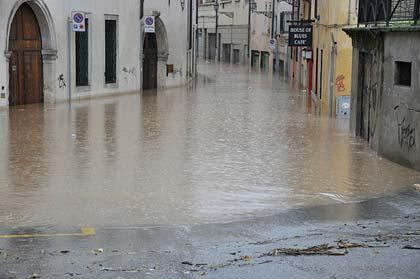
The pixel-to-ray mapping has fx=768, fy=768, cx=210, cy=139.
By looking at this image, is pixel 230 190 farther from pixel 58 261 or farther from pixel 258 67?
pixel 258 67

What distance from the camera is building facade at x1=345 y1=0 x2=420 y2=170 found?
50.1 feet

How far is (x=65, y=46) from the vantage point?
2903cm

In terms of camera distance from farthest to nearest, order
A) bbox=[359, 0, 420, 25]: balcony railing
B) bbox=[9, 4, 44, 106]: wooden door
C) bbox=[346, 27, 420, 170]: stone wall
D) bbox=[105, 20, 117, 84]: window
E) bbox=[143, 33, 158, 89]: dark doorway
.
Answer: bbox=[143, 33, 158, 89]: dark doorway < bbox=[105, 20, 117, 84]: window < bbox=[9, 4, 44, 106]: wooden door < bbox=[359, 0, 420, 25]: balcony railing < bbox=[346, 27, 420, 170]: stone wall

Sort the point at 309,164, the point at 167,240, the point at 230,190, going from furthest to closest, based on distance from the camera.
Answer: the point at 309,164
the point at 230,190
the point at 167,240

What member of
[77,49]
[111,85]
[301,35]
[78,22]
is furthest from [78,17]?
[301,35]

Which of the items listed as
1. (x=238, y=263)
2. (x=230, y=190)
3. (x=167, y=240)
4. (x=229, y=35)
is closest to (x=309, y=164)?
(x=230, y=190)

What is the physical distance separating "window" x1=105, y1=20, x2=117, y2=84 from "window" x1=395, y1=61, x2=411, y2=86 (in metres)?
18.3

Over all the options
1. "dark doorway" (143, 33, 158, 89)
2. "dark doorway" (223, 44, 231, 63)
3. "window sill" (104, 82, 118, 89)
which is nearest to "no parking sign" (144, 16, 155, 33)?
"dark doorway" (143, 33, 158, 89)

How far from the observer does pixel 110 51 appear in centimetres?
3294

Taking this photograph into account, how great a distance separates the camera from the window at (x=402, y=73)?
1616 centimetres

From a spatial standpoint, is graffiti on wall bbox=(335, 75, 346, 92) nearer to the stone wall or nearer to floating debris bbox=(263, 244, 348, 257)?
the stone wall

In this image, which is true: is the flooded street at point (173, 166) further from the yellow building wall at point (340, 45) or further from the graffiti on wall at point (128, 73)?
the graffiti on wall at point (128, 73)

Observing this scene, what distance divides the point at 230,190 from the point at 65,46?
17391 mm

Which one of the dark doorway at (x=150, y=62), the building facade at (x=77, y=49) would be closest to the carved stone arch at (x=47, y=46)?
the building facade at (x=77, y=49)
